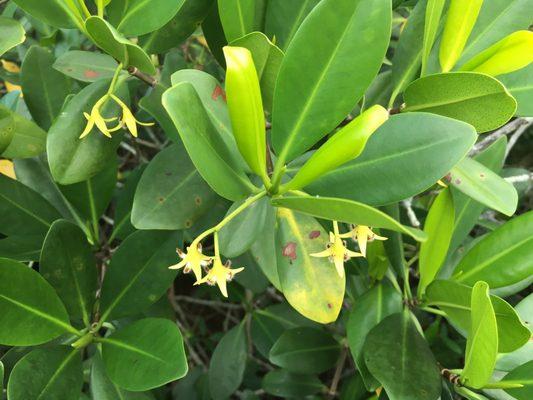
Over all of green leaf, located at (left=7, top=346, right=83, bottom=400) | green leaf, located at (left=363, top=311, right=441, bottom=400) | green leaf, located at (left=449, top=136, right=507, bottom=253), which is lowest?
green leaf, located at (left=7, top=346, right=83, bottom=400)

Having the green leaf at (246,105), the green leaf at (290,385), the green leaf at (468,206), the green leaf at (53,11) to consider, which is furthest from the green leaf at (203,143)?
the green leaf at (290,385)

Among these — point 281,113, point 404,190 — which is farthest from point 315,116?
point 404,190

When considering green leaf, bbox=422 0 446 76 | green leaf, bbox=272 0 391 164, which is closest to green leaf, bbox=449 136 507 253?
green leaf, bbox=422 0 446 76

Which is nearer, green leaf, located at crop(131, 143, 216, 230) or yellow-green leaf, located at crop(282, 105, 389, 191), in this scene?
yellow-green leaf, located at crop(282, 105, 389, 191)

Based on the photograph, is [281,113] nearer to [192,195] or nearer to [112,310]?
[192,195]

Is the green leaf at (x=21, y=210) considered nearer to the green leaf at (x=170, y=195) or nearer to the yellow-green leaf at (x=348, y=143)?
the green leaf at (x=170, y=195)

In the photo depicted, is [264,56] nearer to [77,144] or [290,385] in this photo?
[77,144]

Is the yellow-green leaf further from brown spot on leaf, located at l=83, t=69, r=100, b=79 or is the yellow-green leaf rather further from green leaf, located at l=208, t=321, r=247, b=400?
green leaf, located at l=208, t=321, r=247, b=400
